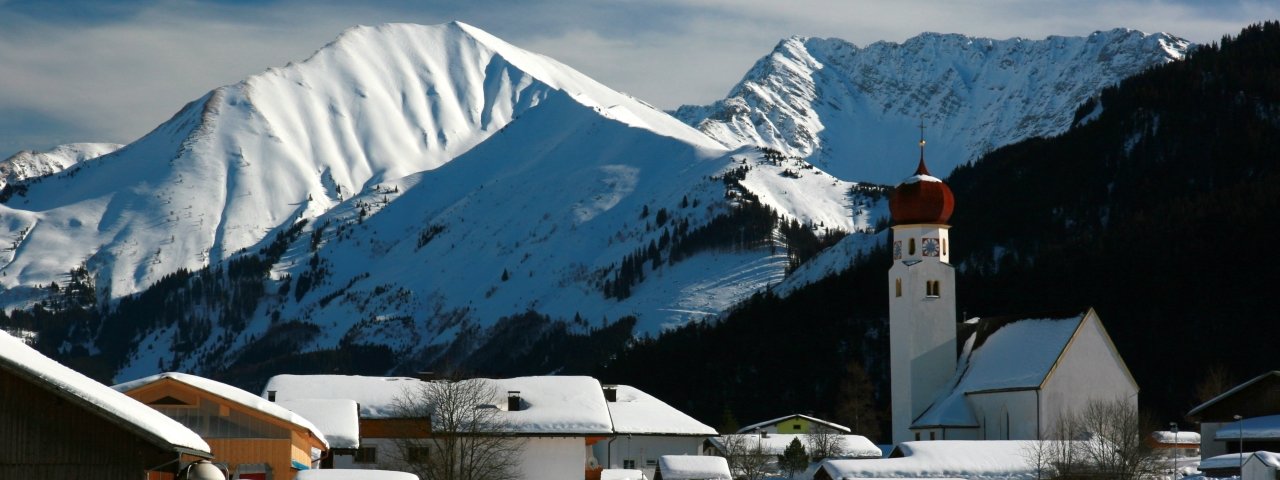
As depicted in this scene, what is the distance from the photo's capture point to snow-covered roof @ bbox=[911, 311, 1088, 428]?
107750 mm

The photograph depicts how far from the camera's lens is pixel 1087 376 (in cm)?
10862

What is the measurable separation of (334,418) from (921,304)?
2255 inches

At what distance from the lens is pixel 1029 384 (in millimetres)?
106312

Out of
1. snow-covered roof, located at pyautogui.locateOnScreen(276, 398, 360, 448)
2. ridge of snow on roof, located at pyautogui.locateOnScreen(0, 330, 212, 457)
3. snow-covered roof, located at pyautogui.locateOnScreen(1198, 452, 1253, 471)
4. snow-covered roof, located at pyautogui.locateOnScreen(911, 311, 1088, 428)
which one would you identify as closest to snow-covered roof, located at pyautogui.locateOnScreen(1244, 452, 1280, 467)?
snow-covered roof, located at pyautogui.locateOnScreen(1198, 452, 1253, 471)

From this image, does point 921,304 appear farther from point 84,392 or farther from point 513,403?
point 84,392

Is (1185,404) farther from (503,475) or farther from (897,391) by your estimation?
(503,475)

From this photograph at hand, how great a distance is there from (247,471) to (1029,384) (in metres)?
62.0

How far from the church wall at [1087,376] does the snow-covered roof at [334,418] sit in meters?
49.7

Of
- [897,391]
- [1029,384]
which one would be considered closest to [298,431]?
[1029,384]

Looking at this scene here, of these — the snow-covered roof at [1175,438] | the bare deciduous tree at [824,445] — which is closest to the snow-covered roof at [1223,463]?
the snow-covered roof at [1175,438]

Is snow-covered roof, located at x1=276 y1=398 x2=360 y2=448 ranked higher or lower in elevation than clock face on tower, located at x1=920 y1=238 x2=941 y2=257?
lower

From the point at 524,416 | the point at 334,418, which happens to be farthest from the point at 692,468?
the point at 334,418

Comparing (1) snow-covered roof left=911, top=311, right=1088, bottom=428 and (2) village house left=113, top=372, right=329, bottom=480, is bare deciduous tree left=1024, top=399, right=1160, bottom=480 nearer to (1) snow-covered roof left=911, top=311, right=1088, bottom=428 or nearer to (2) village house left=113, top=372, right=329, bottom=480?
(1) snow-covered roof left=911, top=311, right=1088, bottom=428

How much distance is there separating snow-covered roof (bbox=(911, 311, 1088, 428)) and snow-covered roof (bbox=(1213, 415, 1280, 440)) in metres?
18.5
